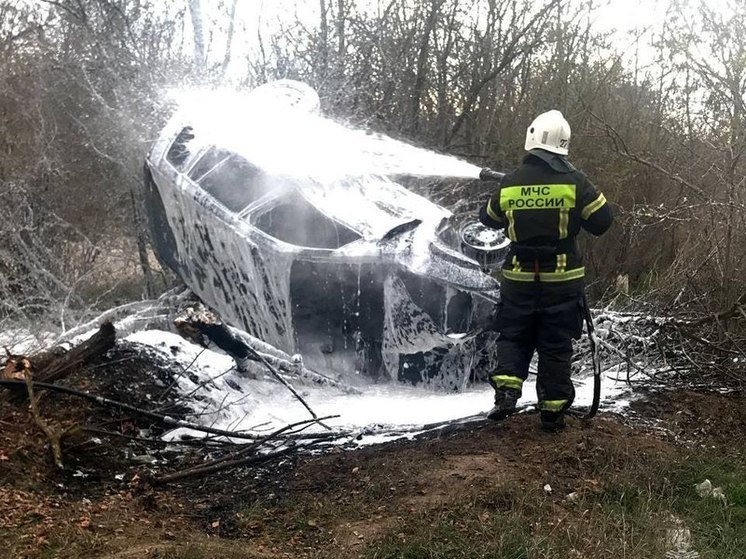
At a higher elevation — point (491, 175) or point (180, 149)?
point (491, 175)

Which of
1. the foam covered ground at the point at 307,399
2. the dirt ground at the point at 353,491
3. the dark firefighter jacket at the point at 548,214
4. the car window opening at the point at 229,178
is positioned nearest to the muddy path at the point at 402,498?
the dirt ground at the point at 353,491

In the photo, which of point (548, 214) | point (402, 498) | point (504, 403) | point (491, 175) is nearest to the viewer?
point (402, 498)

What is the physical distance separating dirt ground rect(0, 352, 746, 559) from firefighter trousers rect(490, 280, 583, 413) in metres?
0.27

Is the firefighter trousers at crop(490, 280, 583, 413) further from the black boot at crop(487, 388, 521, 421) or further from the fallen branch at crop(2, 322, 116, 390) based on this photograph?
the fallen branch at crop(2, 322, 116, 390)

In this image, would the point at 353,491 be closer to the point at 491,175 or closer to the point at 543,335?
the point at 543,335

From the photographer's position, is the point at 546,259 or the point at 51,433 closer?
the point at 51,433

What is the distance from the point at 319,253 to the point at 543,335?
6.09 feet

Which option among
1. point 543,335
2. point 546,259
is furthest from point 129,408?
point 546,259

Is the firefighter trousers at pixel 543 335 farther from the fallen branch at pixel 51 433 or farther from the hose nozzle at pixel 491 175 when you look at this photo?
the fallen branch at pixel 51 433

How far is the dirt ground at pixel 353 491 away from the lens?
10.8 ft

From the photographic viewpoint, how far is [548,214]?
4.71 meters

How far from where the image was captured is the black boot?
4816 mm

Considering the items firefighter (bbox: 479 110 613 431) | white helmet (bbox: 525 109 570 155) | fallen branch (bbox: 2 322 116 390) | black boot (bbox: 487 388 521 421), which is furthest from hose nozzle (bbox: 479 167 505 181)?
fallen branch (bbox: 2 322 116 390)

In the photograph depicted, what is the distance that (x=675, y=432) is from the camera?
499cm
